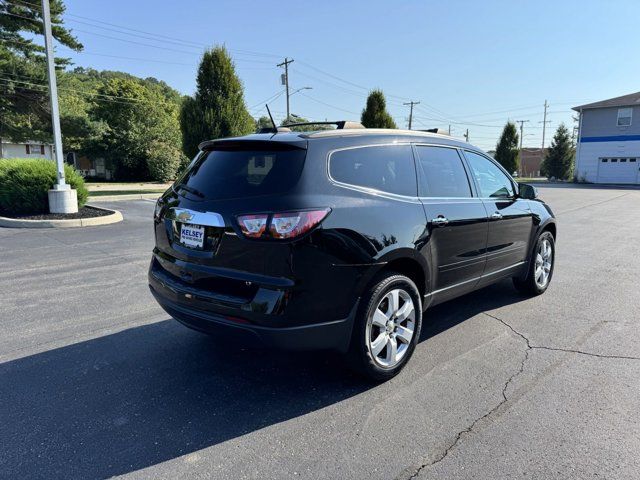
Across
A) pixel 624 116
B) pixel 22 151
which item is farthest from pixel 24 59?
pixel 624 116

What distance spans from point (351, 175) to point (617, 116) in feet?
146

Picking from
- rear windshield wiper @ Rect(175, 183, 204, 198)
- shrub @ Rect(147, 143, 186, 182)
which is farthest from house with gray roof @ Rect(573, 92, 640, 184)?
rear windshield wiper @ Rect(175, 183, 204, 198)

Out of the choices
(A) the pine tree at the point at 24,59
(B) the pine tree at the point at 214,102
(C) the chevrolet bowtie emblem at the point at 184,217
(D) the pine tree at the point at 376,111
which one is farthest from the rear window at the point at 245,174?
(A) the pine tree at the point at 24,59

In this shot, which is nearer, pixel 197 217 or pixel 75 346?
pixel 197 217

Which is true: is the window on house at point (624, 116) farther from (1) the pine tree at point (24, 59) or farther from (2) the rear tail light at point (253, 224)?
(2) the rear tail light at point (253, 224)

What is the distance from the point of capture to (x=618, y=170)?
38969mm

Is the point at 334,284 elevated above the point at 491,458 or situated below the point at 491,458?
above

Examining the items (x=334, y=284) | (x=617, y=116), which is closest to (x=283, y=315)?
(x=334, y=284)

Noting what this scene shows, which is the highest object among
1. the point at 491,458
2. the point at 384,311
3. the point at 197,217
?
the point at 197,217

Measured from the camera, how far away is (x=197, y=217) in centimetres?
322

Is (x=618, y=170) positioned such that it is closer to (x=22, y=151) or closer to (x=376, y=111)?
(x=376, y=111)

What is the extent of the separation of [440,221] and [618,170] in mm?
42982

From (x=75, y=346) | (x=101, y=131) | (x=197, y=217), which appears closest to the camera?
(x=197, y=217)

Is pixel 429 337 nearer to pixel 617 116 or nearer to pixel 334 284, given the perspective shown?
pixel 334 284
